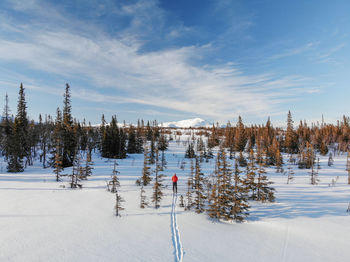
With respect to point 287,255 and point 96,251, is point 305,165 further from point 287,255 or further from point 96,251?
point 96,251

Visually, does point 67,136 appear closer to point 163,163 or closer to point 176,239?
point 163,163

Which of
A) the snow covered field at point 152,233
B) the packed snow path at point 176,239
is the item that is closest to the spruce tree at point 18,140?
the snow covered field at point 152,233

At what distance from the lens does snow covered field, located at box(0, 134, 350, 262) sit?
22.6 feet

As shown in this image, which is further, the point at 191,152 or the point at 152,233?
the point at 191,152

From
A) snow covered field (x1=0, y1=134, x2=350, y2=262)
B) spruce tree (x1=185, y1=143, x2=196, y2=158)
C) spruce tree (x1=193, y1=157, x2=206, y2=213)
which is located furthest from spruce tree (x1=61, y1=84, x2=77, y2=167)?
spruce tree (x1=185, y1=143, x2=196, y2=158)

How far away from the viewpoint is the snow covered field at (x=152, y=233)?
689 cm

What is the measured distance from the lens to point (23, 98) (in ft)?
102

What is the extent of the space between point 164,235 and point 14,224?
25.0ft

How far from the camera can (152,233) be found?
8898mm

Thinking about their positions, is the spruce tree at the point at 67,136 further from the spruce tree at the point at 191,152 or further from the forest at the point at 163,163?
the spruce tree at the point at 191,152

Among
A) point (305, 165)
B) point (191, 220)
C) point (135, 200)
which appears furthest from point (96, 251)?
point (305, 165)

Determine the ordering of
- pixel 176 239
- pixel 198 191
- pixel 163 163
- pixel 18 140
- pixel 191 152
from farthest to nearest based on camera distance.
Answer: pixel 191 152 → pixel 163 163 → pixel 18 140 → pixel 198 191 → pixel 176 239

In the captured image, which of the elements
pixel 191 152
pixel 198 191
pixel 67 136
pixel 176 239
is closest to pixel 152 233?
pixel 176 239

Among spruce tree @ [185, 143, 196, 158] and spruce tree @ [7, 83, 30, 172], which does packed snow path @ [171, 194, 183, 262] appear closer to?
spruce tree @ [7, 83, 30, 172]
